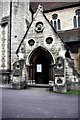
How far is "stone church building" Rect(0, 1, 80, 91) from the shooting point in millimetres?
16562

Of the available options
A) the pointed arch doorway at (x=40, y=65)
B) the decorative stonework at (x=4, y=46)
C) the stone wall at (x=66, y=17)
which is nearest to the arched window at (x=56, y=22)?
the stone wall at (x=66, y=17)

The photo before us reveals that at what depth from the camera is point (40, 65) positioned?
65.7ft

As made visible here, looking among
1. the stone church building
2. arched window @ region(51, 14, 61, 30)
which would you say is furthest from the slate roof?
arched window @ region(51, 14, 61, 30)

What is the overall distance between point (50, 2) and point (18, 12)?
6.86 metres

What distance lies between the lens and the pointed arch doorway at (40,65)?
712 inches

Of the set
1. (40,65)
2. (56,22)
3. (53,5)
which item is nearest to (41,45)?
(40,65)

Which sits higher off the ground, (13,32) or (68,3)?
(68,3)

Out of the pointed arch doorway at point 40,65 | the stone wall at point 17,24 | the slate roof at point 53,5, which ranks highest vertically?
the slate roof at point 53,5

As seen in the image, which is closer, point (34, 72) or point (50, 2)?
point (34, 72)

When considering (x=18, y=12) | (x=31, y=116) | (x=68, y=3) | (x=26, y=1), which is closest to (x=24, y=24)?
(x=18, y=12)

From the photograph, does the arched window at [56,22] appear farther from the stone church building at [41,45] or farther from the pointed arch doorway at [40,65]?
the pointed arch doorway at [40,65]

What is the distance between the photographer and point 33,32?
61.0ft

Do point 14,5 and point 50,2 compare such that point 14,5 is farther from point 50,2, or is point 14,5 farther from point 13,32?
point 50,2

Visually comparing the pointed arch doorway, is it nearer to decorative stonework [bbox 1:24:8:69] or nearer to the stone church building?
the stone church building
